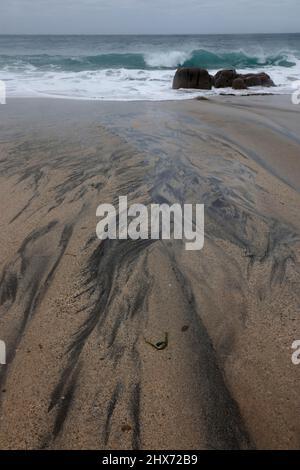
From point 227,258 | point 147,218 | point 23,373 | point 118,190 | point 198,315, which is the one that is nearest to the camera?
point 23,373

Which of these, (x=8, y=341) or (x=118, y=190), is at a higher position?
(x=118, y=190)

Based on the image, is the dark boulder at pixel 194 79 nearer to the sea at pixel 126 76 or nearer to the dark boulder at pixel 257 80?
the sea at pixel 126 76

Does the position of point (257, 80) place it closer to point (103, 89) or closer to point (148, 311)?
point (103, 89)

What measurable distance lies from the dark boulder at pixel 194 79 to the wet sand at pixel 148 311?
26.6 feet

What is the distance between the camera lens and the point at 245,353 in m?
1.70

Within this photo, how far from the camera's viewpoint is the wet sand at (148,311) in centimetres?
143

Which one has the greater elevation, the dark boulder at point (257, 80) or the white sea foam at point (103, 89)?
the dark boulder at point (257, 80)

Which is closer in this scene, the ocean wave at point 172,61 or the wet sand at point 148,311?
the wet sand at point 148,311

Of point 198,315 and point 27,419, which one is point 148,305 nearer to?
A: point 198,315

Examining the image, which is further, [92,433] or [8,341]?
[8,341]

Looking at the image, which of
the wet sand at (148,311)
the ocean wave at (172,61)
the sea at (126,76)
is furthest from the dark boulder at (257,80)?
the ocean wave at (172,61)

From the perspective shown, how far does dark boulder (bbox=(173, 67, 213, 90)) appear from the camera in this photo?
1130 cm

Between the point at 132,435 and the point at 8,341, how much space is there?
2.35 feet
